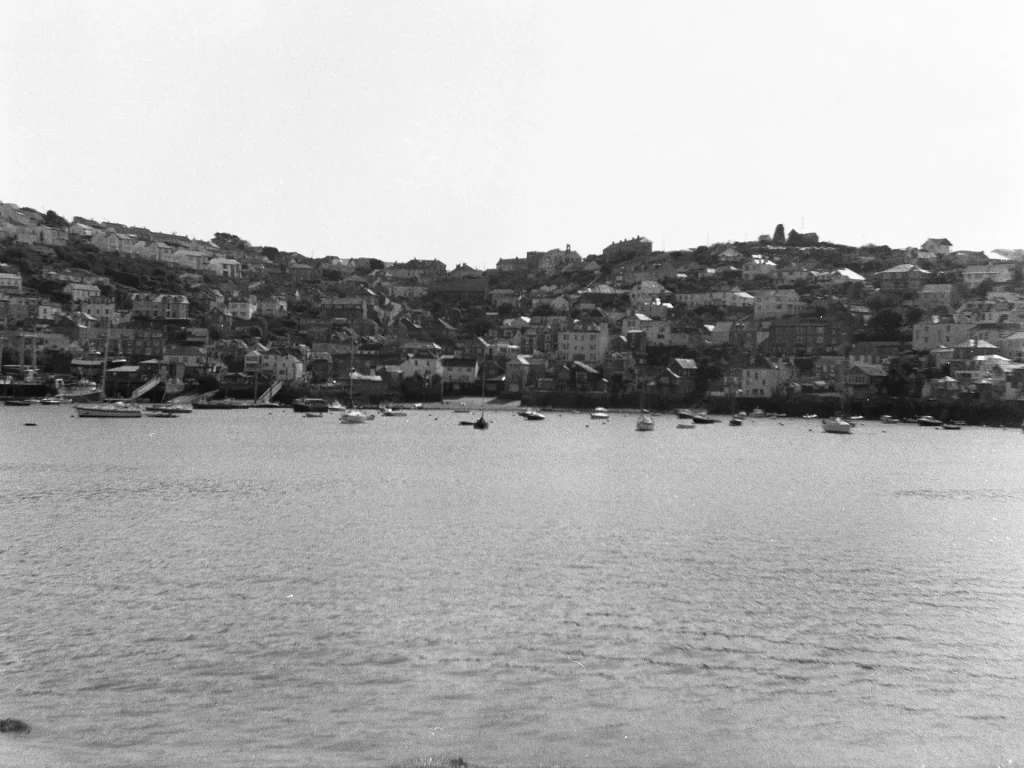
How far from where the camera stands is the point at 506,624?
18.7 metres

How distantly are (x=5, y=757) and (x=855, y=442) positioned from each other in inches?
2616

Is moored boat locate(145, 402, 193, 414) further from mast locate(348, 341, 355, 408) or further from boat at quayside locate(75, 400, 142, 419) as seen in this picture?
mast locate(348, 341, 355, 408)

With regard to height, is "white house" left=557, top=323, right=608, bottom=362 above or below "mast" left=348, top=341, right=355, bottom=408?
above

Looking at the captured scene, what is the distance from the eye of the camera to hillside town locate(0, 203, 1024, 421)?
109 m

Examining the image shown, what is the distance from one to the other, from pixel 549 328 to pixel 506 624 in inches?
4818

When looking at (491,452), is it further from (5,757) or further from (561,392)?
(561,392)

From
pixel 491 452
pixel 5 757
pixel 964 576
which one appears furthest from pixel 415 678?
pixel 491 452

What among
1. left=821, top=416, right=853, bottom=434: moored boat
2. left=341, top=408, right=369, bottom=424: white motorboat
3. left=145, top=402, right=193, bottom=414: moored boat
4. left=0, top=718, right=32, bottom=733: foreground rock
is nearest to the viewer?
left=0, top=718, right=32, bottom=733: foreground rock

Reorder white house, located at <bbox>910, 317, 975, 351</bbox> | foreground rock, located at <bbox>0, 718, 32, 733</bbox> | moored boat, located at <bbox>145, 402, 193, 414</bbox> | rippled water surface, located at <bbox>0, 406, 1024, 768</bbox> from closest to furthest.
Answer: foreground rock, located at <bbox>0, 718, 32, 733</bbox>
rippled water surface, located at <bbox>0, 406, 1024, 768</bbox>
moored boat, located at <bbox>145, 402, 193, 414</bbox>
white house, located at <bbox>910, 317, 975, 351</bbox>

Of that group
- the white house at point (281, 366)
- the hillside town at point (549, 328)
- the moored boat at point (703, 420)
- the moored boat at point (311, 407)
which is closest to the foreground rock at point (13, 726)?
the moored boat at point (703, 420)

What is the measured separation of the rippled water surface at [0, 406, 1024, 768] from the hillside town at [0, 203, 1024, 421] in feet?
230

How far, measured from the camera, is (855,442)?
72.2 metres

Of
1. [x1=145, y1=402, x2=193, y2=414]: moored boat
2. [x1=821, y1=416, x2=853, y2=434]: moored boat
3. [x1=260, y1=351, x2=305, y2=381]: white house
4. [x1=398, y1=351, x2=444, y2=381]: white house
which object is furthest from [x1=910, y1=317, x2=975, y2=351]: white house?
[x1=145, y1=402, x2=193, y2=414]: moored boat

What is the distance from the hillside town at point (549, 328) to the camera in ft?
359
